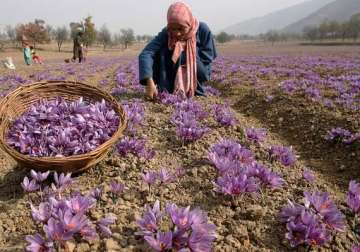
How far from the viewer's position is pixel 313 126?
6.15 metres

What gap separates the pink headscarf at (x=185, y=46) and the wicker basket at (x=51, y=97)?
8.32 feet

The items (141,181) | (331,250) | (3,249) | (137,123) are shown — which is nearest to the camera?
(3,249)

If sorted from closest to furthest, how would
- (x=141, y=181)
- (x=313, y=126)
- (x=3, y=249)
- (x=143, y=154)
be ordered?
(x=3, y=249) → (x=141, y=181) → (x=143, y=154) → (x=313, y=126)

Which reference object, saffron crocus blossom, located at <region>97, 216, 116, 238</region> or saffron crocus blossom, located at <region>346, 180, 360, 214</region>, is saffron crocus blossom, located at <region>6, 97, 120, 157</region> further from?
saffron crocus blossom, located at <region>346, 180, 360, 214</region>

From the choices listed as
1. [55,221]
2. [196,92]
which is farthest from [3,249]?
[196,92]

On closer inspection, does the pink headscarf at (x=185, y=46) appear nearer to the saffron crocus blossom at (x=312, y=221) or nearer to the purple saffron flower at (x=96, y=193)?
the purple saffron flower at (x=96, y=193)

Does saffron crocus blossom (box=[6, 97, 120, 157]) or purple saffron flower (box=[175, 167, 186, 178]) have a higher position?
saffron crocus blossom (box=[6, 97, 120, 157])

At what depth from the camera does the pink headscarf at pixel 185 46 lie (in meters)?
5.58

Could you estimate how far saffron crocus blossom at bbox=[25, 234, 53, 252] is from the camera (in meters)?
1.92

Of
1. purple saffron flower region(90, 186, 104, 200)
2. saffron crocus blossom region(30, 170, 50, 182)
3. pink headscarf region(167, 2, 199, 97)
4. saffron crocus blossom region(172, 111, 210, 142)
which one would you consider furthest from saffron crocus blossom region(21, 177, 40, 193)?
pink headscarf region(167, 2, 199, 97)

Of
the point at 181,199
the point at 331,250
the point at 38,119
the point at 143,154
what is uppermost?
the point at 38,119

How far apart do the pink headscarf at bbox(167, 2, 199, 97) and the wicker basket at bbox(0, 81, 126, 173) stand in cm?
254

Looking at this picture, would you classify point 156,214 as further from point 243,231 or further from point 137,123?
point 137,123

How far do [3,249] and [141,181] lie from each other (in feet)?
4.19
